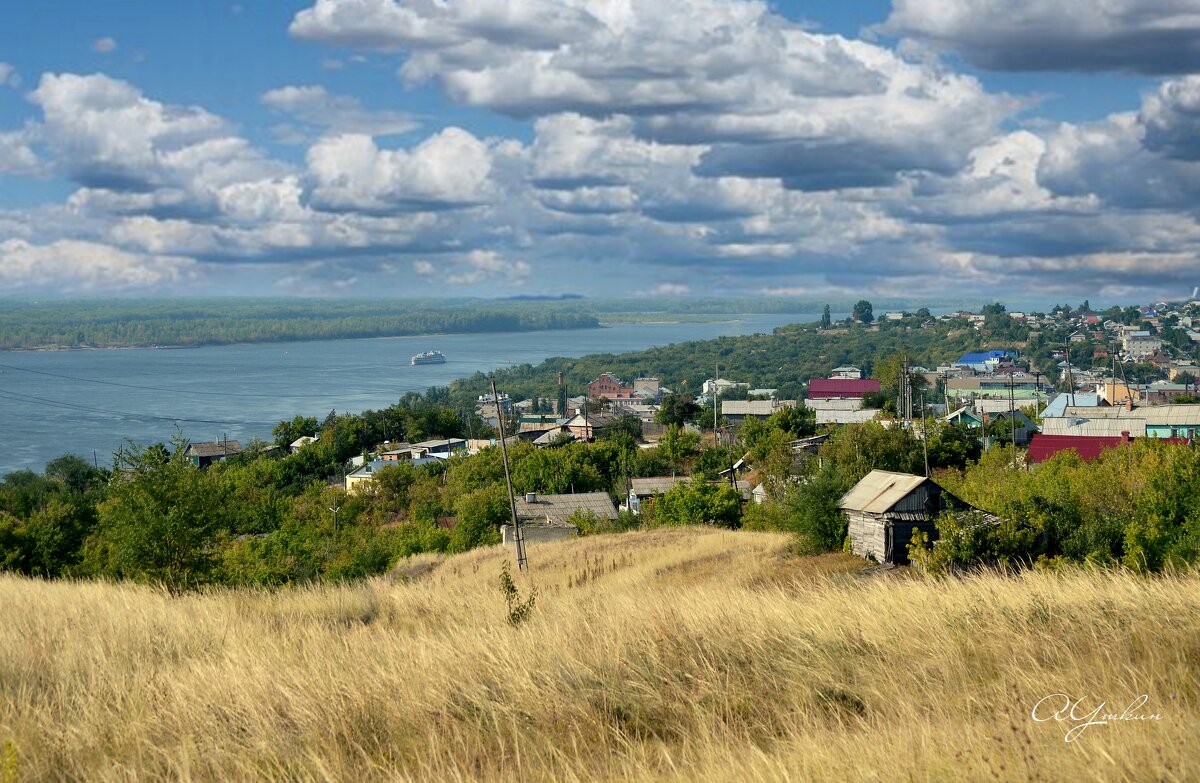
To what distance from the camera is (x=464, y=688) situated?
5047mm

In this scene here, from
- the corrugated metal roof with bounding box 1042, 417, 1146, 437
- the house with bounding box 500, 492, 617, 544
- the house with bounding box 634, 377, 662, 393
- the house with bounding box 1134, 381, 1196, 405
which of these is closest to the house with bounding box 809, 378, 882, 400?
the house with bounding box 1134, 381, 1196, 405

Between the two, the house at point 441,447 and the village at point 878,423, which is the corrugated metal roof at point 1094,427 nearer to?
the village at point 878,423

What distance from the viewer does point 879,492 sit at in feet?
73.5

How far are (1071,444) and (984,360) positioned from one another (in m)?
108

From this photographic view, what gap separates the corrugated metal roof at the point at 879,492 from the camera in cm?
2156

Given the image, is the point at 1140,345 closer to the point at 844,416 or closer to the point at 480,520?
the point at 844,416

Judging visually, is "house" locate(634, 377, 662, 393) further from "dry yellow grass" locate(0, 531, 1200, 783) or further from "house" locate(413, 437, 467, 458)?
"dry yellow grass" locate(0, 531, 1200, 783)

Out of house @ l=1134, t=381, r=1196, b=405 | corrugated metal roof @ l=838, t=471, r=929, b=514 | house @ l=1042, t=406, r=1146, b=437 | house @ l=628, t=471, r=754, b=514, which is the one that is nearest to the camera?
corrugated metal roof @ l=838, t=471, r=929, b=514

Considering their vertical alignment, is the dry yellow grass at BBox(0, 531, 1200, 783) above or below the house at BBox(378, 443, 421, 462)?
above

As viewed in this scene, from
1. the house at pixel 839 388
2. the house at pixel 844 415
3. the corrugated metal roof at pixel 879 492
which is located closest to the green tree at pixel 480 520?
the corrugated metal roof at pixel 879 492

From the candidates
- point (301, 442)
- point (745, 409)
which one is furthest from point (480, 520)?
point (745, 409)
